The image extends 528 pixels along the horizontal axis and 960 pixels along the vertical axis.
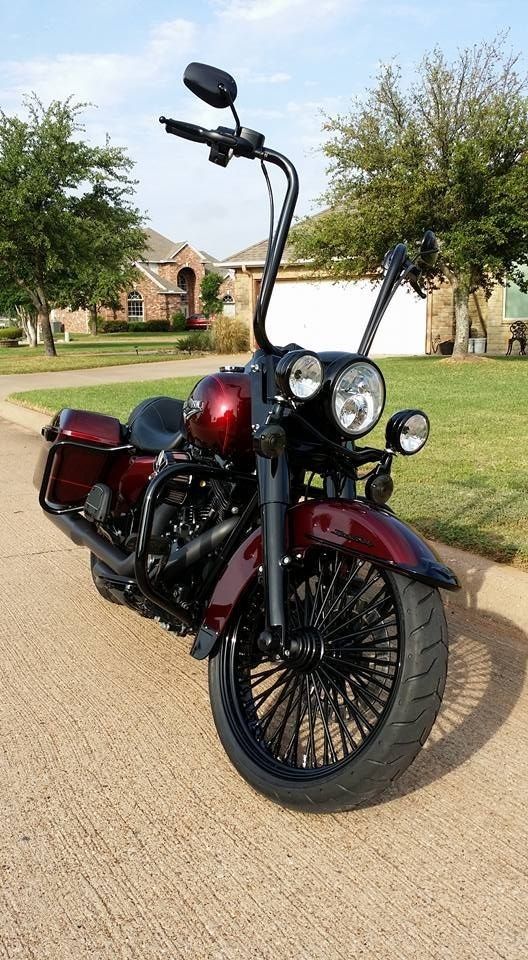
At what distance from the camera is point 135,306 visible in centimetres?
6856

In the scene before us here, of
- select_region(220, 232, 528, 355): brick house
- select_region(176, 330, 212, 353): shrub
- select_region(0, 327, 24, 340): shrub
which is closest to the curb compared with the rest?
select_region(220, 232, 528, 355): brick house

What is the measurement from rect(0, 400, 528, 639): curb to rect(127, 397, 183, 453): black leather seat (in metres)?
1.40

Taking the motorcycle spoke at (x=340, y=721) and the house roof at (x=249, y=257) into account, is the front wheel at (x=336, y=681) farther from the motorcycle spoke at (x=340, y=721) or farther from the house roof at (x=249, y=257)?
the house roof at (x=249, y=257)

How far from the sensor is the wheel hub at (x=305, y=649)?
2711 millimetres

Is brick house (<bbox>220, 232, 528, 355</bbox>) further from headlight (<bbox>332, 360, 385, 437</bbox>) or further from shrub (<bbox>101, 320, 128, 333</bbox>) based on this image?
shrub (<bbox>101, 320, 128, 333</bbox>)

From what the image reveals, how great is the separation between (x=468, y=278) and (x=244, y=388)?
703 inches

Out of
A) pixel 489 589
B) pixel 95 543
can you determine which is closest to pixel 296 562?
pixel 95 543

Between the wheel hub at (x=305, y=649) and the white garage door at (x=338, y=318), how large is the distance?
2534 centimetres

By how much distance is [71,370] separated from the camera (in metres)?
23.4

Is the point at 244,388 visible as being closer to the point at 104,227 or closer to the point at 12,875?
the point at 12,875

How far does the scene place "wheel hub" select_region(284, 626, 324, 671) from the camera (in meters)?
2.71

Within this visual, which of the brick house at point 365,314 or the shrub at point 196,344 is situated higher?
the brick house at point 365,314

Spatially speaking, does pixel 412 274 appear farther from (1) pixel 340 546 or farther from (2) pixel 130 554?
(2) pixel 130 554

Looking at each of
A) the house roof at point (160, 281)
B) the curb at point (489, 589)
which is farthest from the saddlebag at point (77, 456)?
the house roof at point (160, 281)
